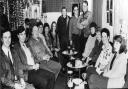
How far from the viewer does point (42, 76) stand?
136 inches

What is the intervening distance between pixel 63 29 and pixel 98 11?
49.0 inches

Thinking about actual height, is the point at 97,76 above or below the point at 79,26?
below

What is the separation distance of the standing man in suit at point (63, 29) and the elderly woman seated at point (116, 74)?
2.88 m

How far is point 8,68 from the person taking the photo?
112 inches

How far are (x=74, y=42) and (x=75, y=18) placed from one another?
0.64 metres

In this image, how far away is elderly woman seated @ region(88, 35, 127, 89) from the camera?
124 inches

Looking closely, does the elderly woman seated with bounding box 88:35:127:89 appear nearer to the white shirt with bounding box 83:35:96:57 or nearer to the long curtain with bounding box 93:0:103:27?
the white shirt with bounding box 83:35:96:57

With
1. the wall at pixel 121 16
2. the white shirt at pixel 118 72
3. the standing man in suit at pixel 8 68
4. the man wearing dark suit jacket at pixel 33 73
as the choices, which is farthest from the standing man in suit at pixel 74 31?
the standing man in suit at pixel 8 68

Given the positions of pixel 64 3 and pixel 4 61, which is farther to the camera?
pixel 64 3

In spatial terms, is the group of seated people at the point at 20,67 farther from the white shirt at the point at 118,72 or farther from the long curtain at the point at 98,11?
the long curtain at the point at 98,11

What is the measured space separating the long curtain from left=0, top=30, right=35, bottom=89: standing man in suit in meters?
3.95

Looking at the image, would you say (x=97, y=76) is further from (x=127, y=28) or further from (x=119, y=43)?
(x=127, y=28)

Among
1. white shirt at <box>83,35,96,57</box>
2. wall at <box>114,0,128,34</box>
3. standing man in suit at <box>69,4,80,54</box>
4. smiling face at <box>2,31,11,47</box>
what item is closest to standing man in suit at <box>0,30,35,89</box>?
smiling face at <box>2,31,11,47</box>

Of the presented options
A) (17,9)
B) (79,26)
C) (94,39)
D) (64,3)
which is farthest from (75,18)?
(64,3)
